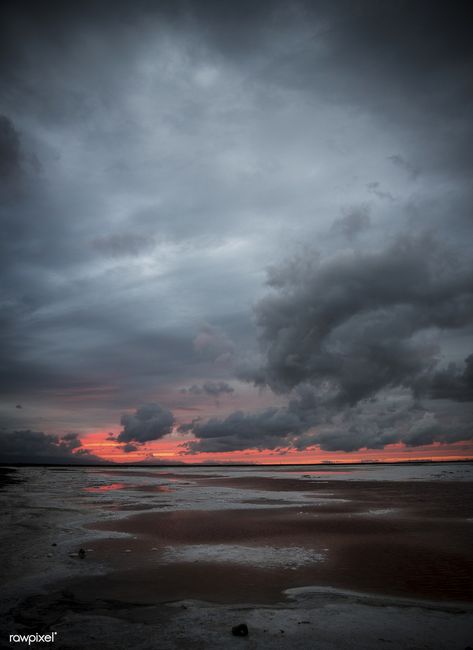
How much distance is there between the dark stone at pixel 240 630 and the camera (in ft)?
28.4

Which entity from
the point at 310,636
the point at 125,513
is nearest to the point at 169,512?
the point at 125,513

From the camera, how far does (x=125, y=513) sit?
2716 cm

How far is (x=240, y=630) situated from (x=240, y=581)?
4.02 meters

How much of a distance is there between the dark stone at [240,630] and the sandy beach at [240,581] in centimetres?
16

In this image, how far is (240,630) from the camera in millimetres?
8688

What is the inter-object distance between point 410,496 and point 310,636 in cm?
3366

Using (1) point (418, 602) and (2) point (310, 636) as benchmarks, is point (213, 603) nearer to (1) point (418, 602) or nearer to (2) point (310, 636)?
(2) point (310, 636)

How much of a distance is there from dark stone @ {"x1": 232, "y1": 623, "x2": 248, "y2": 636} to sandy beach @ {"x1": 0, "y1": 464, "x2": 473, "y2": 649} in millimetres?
157

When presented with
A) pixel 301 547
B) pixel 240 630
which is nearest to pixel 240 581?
pixel 240 630

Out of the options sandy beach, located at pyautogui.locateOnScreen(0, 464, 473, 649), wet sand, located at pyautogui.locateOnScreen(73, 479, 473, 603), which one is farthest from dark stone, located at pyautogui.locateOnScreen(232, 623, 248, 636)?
wet sand, located at pyautogui.locateOnScreen(73, 479, 473, 603)

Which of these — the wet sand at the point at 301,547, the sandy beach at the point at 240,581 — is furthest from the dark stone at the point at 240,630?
the wet sand at the point at 301,547

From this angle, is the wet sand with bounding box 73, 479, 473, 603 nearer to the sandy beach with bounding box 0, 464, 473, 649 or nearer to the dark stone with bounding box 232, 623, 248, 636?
the sandy beach with bounding box 0, 464, 473, 649

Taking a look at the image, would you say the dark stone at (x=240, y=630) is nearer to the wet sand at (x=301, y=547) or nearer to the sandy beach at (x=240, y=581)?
the sandy beach at (x=240, y=581)

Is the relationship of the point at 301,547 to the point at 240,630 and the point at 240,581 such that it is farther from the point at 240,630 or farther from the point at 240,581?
the point at 240,630
